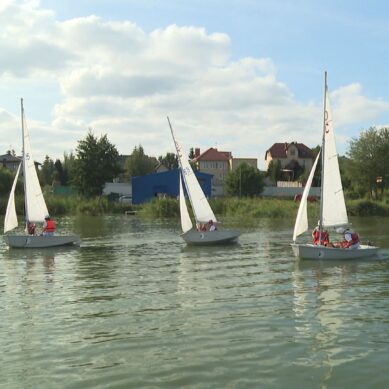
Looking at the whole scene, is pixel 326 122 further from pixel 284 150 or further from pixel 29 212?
pixel 284 150

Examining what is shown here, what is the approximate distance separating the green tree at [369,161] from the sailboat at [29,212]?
57034 mm

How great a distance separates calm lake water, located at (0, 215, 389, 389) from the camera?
419 inches

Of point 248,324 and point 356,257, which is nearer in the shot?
point 248,324

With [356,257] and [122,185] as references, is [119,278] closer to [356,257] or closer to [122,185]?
[356,257]

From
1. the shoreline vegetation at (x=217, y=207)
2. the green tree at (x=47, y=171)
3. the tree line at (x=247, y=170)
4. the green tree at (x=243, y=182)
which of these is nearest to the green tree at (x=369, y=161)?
the tree line at (x=247, y=170)

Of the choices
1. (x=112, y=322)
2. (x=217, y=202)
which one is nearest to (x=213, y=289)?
(x=112, y=322)

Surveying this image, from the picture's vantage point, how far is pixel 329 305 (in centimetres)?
1655

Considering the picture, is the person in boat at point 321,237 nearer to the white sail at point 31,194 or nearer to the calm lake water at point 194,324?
the calm lake water at point 194,324

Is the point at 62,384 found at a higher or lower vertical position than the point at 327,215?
lower

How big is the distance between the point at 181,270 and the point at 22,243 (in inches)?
485

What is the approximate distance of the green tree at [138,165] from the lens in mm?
123438

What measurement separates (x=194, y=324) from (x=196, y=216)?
2129 centimetres

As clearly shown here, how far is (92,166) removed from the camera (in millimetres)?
83500

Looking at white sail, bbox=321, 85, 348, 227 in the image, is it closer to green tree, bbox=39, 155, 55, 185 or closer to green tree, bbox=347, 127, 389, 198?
green tree, bbox=347, 127, 389, 198
